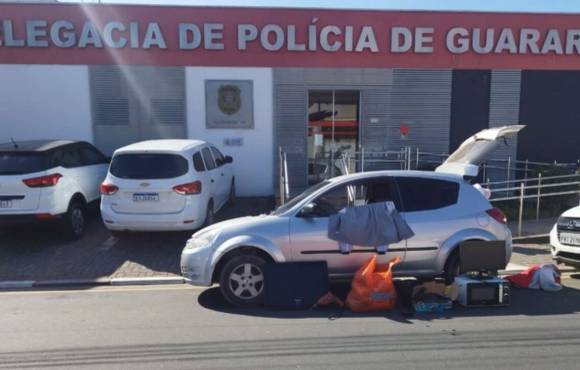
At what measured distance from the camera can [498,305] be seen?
17.8 ft

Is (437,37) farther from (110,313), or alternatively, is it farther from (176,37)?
(110,313)

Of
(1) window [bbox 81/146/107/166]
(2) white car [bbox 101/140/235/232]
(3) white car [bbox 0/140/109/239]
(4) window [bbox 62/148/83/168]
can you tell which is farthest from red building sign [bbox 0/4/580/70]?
(2) white car [bbox 101/140/235/232]

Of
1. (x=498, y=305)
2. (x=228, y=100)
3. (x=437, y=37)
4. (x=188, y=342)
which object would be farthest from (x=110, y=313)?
(x=437, y=37)

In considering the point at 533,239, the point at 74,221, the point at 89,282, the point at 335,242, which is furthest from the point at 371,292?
the point at 74,221

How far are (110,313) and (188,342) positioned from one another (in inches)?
58.3

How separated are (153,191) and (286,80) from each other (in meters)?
6.51

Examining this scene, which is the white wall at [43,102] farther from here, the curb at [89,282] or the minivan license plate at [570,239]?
the minivan license plate at [570,239]

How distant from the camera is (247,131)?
13.2m

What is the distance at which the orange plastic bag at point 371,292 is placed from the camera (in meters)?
5.30

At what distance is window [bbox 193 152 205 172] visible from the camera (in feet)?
27.6

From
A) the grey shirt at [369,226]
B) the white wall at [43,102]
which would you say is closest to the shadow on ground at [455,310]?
the grey shirt at [369,226]

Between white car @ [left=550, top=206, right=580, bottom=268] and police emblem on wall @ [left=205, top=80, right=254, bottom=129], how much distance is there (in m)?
8.58

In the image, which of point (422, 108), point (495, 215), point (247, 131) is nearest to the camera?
point (495, 215)

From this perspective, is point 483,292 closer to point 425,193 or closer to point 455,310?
point 455,310
